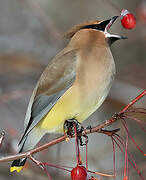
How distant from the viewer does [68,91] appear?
2.58 m

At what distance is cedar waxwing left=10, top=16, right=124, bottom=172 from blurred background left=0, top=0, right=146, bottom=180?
872 millimetres

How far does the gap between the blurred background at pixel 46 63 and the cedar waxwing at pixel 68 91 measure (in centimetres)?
87

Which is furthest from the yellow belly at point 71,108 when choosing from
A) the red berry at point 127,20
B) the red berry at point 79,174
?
the red berry at point 79,174

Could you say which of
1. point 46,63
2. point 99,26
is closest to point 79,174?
point 99,26

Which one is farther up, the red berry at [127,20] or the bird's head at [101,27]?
the bird's head at [101,27]

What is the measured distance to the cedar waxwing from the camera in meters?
2.54

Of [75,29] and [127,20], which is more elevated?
[75,29]

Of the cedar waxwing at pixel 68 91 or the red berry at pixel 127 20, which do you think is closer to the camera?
the red berry at pixel 127 20

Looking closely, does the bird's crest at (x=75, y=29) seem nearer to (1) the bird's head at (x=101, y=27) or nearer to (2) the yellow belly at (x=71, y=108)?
(1) the bird's head at (x=101, y=27)

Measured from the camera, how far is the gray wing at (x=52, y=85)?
2576mm

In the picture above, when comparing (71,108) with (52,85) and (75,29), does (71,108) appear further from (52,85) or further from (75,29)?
(75,29)

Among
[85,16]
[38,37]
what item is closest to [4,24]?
[38,37]

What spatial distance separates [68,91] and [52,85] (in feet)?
0.41

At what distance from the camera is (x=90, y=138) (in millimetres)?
5199
